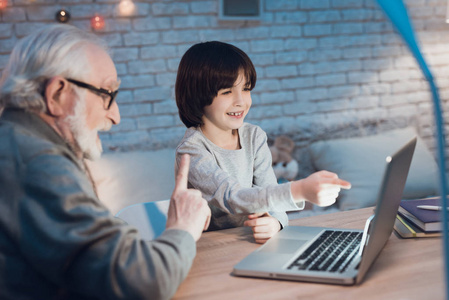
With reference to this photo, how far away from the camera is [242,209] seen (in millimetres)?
1346

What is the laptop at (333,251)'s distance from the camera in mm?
960

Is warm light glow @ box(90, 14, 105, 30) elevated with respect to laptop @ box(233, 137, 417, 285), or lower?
elevated

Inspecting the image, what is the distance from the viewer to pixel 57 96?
3.11ft

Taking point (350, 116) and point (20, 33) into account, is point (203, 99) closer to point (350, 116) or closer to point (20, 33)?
point (20, 33)

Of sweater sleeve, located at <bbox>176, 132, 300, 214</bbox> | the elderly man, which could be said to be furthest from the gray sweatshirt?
the elderly man

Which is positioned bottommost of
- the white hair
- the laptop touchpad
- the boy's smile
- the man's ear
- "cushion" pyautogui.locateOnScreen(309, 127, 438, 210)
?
"cushion" pyautogui.locateOnScreen(309, 127, 438, 210)

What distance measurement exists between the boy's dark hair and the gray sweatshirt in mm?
92

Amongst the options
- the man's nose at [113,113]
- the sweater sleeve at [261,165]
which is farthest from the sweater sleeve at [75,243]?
the sweater sleeve at [261,165]

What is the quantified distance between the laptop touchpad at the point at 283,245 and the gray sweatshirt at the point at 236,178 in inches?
3.7

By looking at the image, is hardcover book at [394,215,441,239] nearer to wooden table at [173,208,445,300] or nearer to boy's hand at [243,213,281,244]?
wooden table at [173,208,445,300]

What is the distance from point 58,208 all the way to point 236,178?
0.89 metres

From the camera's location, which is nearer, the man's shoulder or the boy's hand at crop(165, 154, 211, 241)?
the boy's hand at crop(165, 154, 211, 241)

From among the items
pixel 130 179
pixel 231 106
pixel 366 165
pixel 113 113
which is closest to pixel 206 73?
pixel 231 106

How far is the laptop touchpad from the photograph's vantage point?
3.86ft
